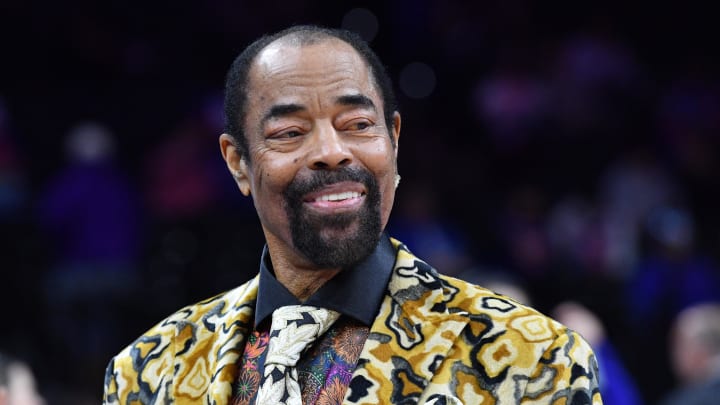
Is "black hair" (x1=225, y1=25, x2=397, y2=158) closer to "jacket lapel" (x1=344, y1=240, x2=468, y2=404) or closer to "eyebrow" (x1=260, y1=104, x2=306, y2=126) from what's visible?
"eyebrow" (x1=260, y1=104, x2=306, y2=126)

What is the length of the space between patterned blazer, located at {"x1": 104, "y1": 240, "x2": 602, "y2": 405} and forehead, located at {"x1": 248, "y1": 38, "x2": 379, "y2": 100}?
0.41 meters

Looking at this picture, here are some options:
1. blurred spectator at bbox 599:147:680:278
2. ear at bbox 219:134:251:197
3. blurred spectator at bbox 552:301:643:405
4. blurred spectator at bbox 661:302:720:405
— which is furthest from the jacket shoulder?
blurred spectator at bbox 599:147:680:278

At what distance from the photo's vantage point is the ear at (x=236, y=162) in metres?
2.88

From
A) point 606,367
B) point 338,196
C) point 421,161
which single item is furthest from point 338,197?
point 421,161

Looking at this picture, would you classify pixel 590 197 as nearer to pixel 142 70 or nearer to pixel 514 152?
pixel 514 152

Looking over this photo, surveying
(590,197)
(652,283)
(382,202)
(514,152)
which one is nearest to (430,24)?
(514,152)

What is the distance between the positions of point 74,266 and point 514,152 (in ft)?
10.8

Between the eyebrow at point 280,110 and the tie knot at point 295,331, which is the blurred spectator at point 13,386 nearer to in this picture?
the tie knot at point 295,331

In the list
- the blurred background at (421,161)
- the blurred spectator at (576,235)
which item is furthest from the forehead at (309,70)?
the blurred spectator at (576,235)

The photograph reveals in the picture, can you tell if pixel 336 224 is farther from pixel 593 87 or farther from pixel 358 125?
pixel 593 87

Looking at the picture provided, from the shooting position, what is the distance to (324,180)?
2.66m

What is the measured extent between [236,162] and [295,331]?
427 millimetres

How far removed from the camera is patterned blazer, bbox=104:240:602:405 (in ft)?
8.35

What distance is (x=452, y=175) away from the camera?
9.42 meters
